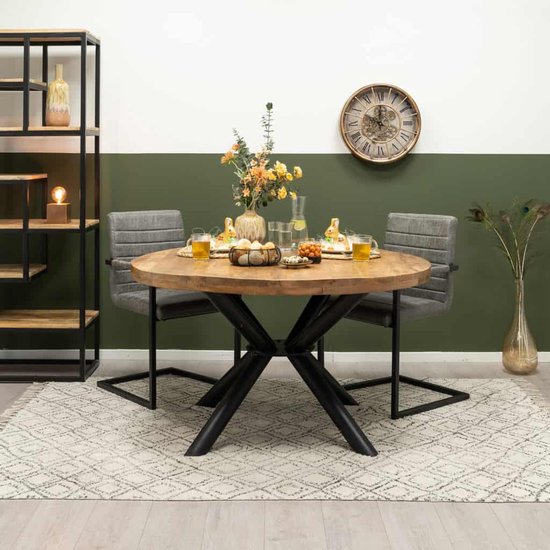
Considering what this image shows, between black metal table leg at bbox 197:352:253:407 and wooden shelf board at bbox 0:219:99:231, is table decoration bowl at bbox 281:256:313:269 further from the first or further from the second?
wooden shelf board at bbox 0:219:99:231

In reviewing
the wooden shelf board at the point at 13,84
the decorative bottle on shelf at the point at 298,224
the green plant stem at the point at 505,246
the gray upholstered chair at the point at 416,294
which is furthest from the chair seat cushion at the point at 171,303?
the green plant stem at the point at 505,246

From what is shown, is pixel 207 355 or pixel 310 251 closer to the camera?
pixel 310 251

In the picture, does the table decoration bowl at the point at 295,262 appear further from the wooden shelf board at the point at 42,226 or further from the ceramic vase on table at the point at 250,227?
the wooden shelf board at the point at 42,226

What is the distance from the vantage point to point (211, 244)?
421 cm

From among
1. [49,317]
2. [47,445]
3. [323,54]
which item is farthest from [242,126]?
[47,445]

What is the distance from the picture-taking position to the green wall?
17.6 ft

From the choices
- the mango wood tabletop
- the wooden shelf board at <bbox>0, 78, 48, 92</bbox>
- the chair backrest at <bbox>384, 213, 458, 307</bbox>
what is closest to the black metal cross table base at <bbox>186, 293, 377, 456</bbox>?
the mango wood tabletop

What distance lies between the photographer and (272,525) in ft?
9.85

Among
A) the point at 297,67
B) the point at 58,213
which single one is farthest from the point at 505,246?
the point at 58,213

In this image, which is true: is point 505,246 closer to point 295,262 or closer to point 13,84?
point 295,262

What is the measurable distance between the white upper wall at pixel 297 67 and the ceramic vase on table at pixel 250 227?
4.03 ft

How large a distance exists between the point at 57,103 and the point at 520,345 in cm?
299

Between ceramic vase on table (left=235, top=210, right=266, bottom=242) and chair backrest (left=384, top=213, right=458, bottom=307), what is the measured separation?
3.01ft

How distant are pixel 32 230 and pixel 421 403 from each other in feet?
7.56
